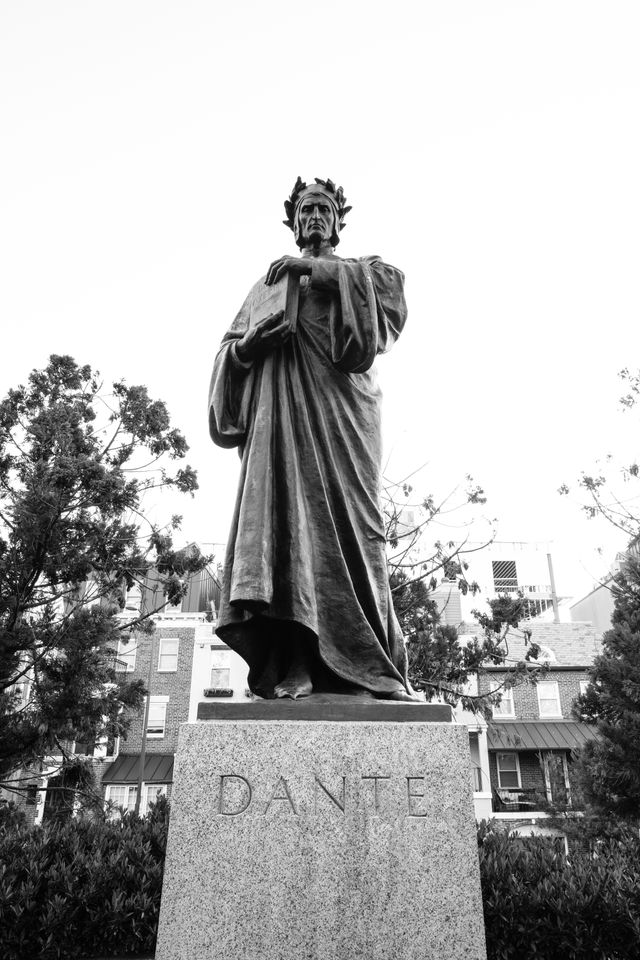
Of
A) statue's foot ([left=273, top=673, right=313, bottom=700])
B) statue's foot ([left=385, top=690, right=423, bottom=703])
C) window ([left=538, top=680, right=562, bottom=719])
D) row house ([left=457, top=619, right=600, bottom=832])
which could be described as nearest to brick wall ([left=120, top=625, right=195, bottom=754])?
row house ([left=457, top=619, right=600, bottom=832])

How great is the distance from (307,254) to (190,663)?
3665cm

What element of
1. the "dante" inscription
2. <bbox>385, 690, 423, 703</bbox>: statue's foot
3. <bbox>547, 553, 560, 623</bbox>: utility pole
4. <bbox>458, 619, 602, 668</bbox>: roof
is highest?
<bbox>547, 553, 560, 623</bbox>: utility pole

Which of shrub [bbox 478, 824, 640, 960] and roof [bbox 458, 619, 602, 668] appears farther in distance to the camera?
roof [bbox 458, 619, 602, 668]

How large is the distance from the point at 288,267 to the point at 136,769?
36.4 m

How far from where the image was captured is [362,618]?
13.5ft

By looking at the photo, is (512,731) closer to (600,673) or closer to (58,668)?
(600,673)

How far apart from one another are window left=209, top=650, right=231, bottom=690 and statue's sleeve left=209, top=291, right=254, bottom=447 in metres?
35.3

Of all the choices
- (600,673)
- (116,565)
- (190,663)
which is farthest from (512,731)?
(116,565)

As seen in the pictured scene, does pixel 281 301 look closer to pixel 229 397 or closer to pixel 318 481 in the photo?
pixel 229 397

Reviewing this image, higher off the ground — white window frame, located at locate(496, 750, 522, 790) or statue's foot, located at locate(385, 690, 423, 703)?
white window frame, located at locate(496, 750, 522, 790)

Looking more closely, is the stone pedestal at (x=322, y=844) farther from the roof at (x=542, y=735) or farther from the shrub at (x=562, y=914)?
the roof at (x=542, y=735)

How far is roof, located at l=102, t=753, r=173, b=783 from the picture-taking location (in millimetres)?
35656

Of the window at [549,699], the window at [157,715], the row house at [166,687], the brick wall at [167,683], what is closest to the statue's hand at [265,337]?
the row house at [166,687]

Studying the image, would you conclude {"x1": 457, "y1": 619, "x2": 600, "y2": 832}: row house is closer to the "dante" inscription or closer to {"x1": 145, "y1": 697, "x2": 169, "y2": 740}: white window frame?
{"x1": 145, "y1": 697, "x2": 169, "y2": 740}: white window frame
